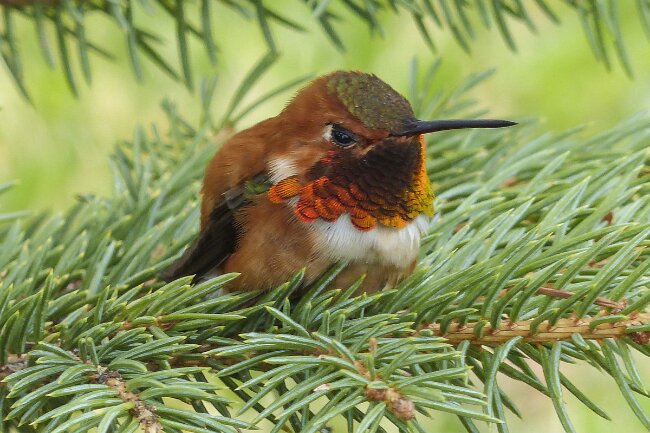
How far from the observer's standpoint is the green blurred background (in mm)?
3211

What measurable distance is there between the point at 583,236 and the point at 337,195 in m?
0.43

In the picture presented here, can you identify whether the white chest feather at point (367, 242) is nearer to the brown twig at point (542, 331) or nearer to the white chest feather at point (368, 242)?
the white chest feather at point (368, 242)

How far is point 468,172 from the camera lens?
1.68 m

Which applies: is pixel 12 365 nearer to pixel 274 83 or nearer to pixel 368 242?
pixel 368 242

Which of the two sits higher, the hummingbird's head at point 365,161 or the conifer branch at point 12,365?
the conifer branch at point 12,365

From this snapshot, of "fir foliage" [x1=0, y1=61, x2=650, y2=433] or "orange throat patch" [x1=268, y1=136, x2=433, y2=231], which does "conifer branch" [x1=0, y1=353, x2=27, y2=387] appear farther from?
"orange throat patch" [x1=268, y1=136, x2=433, y2=231]

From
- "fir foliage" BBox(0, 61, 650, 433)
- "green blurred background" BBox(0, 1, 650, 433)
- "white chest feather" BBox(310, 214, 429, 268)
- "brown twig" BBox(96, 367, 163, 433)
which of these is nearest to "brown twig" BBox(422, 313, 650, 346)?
"fir foliage" BBox(0, 61, 650, 433)

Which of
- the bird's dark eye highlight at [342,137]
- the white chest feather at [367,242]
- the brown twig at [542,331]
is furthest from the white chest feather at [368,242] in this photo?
the brown twig at [542,331]

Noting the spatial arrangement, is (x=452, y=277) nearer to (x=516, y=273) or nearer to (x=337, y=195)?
(x=516, y=273)

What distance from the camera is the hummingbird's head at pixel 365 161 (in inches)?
A: 58.1

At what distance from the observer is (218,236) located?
1.56 meters

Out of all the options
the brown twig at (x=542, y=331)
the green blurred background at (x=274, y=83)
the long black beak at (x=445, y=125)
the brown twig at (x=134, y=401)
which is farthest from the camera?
the green blurred background at (x=274, y=83)

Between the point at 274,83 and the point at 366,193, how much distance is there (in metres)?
2.12

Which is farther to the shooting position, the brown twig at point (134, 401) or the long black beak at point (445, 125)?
the long black beak at point (445, 125)
